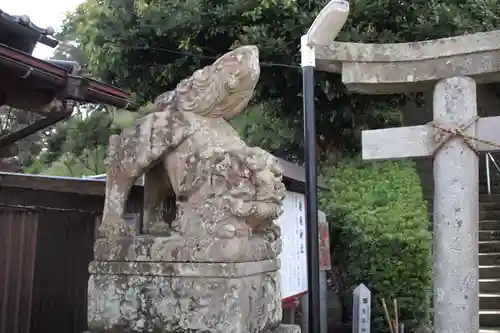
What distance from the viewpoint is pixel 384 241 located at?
7.25 meters

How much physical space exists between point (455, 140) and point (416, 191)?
119 inches

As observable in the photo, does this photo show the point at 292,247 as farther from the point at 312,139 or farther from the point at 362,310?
the point at 312,139

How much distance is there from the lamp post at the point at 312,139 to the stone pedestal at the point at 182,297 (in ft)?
5.25

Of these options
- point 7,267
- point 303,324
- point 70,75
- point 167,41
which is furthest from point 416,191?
point 7,267

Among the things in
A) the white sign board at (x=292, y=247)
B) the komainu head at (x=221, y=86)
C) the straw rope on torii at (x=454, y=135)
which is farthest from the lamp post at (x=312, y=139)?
the komainu head at (x=221, y=86)

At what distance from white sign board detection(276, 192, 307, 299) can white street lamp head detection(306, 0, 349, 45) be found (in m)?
1.75

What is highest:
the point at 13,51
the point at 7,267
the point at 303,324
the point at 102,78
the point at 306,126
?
the point at 102,78

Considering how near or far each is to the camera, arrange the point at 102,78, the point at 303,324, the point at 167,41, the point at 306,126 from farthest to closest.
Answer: the point at 102,78
the point at 167,41
the point at 303,324
the point at 306,126

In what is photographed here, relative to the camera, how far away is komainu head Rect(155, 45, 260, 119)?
2908 mm

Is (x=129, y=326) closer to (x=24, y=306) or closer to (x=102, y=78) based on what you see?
(x=24, y=306)

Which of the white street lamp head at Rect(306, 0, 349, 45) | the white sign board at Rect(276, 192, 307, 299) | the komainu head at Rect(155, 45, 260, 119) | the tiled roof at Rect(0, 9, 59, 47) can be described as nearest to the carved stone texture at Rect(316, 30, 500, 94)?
the white street lamp head at Rect(306, 0, 349, 45)

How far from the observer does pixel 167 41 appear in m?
9.10

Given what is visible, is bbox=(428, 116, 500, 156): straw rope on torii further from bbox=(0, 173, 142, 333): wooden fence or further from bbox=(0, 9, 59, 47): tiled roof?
bbox=(0, 9, 59, 47): tiled roof

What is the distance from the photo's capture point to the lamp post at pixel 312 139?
14.9 feet
